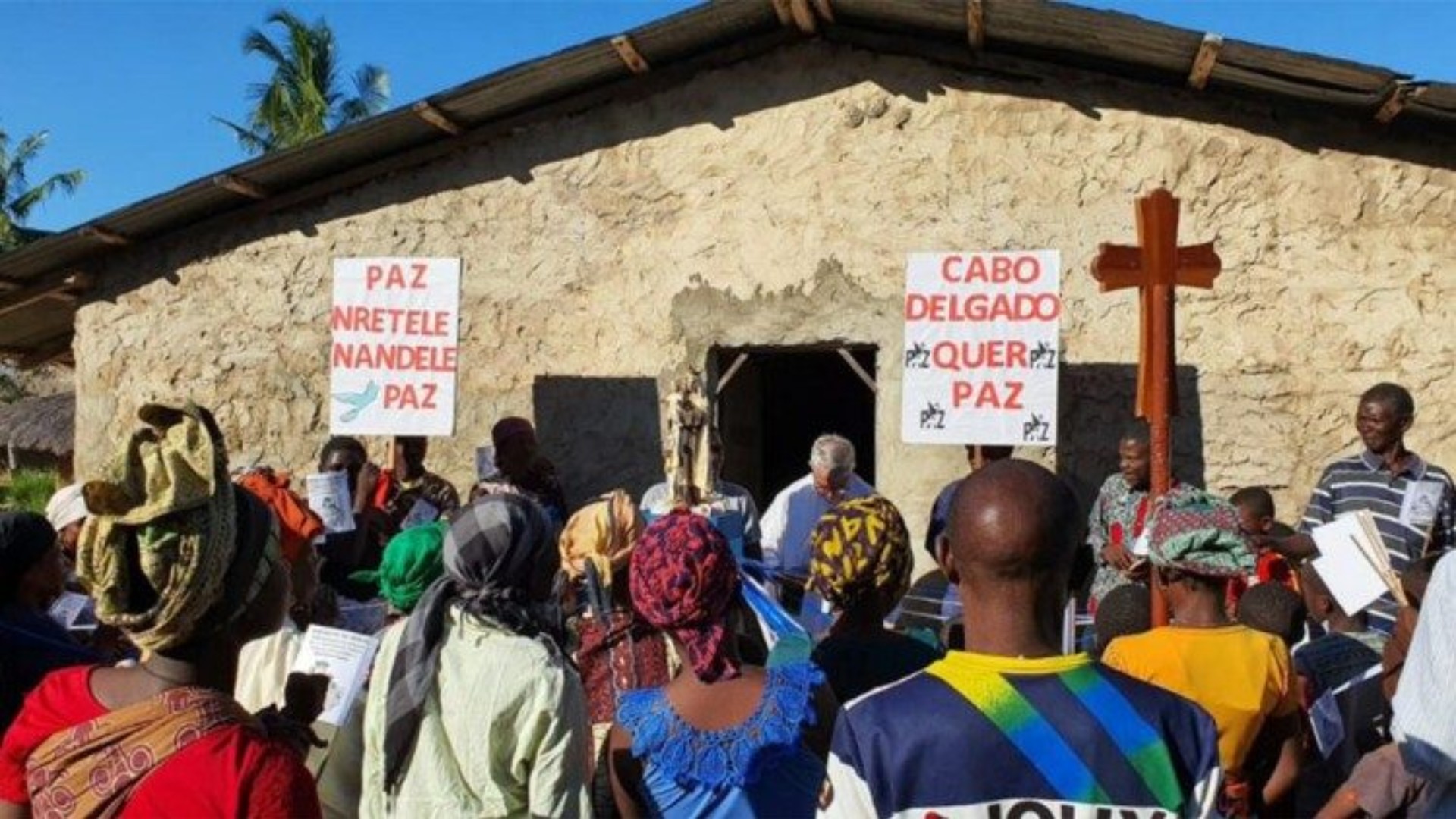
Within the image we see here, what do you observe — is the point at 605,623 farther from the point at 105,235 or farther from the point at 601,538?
the point at 105,235

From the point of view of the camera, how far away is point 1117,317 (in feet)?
27.6

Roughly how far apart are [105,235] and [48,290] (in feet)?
2.67

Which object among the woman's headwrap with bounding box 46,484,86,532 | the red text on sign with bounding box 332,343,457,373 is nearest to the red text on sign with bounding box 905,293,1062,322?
the red text on sign with bounding box 332,343,457,373

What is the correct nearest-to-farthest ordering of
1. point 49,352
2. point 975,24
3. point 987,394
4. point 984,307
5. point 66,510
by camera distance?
point 66,510, point 987,394, point 984,307, point 975,24, point 49,352

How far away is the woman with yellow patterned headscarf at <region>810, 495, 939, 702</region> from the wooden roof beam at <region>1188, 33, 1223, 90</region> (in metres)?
4.84

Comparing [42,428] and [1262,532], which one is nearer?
[1262,532]

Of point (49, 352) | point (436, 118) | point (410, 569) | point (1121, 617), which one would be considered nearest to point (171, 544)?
point (410, 569)

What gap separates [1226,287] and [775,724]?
6149 millimetres

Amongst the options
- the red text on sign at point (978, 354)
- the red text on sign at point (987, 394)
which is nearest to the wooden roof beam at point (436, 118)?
the red text on sign at point (978, 354)

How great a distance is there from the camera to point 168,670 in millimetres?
2281

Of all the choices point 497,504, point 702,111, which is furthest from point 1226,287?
point 497,504

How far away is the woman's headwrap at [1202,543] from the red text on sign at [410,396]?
17.4ft

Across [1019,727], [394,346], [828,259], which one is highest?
[828,259]

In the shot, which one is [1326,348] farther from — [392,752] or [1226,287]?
[392,752]
